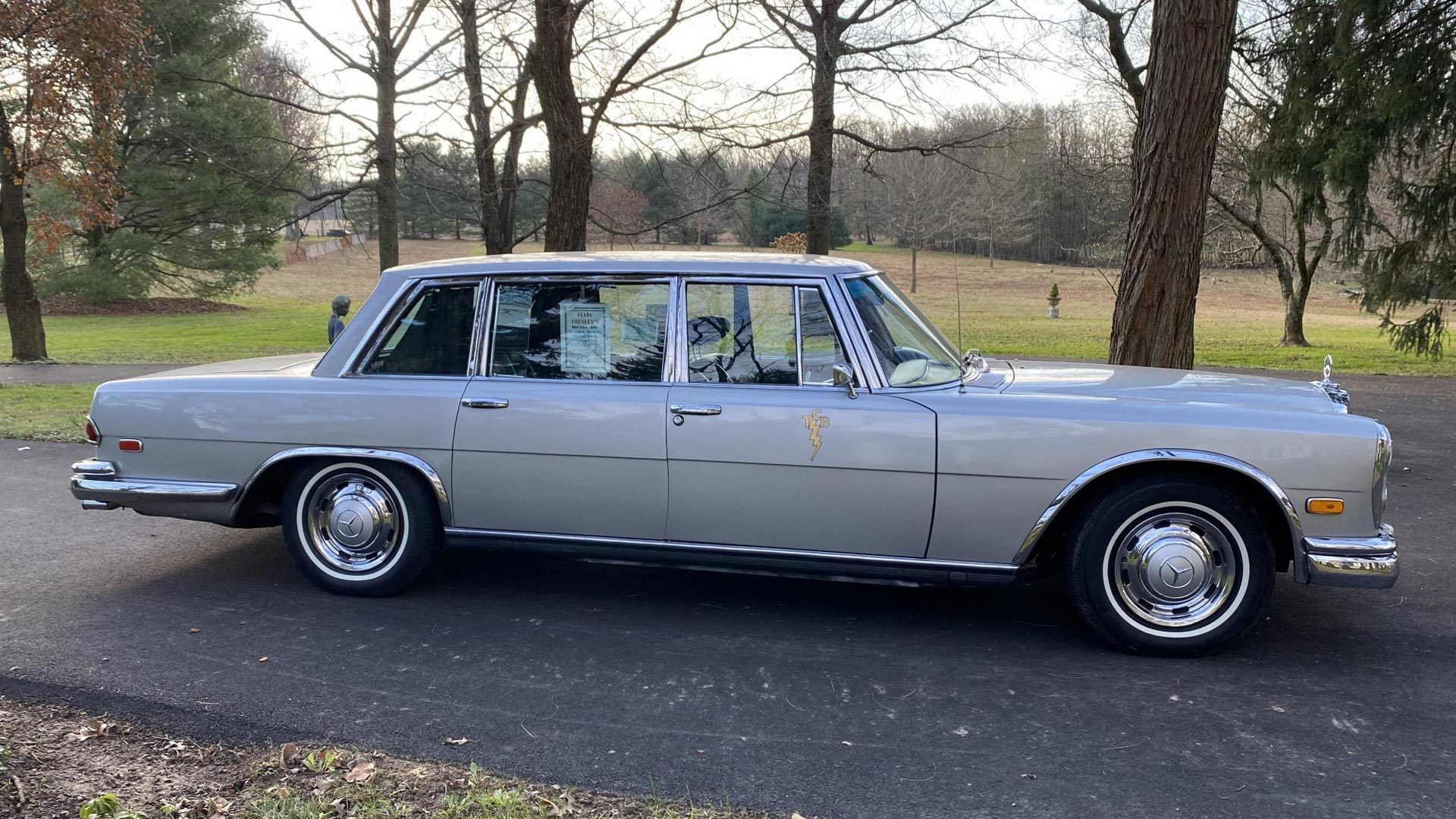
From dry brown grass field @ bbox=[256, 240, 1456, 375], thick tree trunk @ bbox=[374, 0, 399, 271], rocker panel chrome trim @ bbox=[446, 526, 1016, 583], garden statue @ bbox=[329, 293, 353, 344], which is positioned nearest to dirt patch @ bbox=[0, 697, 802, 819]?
rocker panel chrome trim @ bbox=[446, 526, 1016, 583]

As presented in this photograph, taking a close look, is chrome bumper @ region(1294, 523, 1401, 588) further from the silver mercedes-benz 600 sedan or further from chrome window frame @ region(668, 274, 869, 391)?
chrome window frame @ region(668, 274, 869, 391)

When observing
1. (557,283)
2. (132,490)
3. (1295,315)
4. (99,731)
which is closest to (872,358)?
(557,283)

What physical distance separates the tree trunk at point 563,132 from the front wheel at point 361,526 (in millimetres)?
7613

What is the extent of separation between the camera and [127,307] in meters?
36.8

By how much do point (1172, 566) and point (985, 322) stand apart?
29.2 m

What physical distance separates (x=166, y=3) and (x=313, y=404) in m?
31.2

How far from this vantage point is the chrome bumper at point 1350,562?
4.16 m

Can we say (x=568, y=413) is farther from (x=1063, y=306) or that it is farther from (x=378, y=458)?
(x=1063, y=306)

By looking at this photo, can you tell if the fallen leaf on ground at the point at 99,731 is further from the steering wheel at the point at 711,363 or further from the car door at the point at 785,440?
the steering wheel at the point at 711,363

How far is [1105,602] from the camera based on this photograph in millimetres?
4414

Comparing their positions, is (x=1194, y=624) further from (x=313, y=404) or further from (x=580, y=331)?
(x=313, y=404)

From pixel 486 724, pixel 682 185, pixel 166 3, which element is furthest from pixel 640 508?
pixel 166 3

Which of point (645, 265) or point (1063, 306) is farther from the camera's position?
point (1063, 306)

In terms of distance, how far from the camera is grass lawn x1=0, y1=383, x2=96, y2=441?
9883mm
